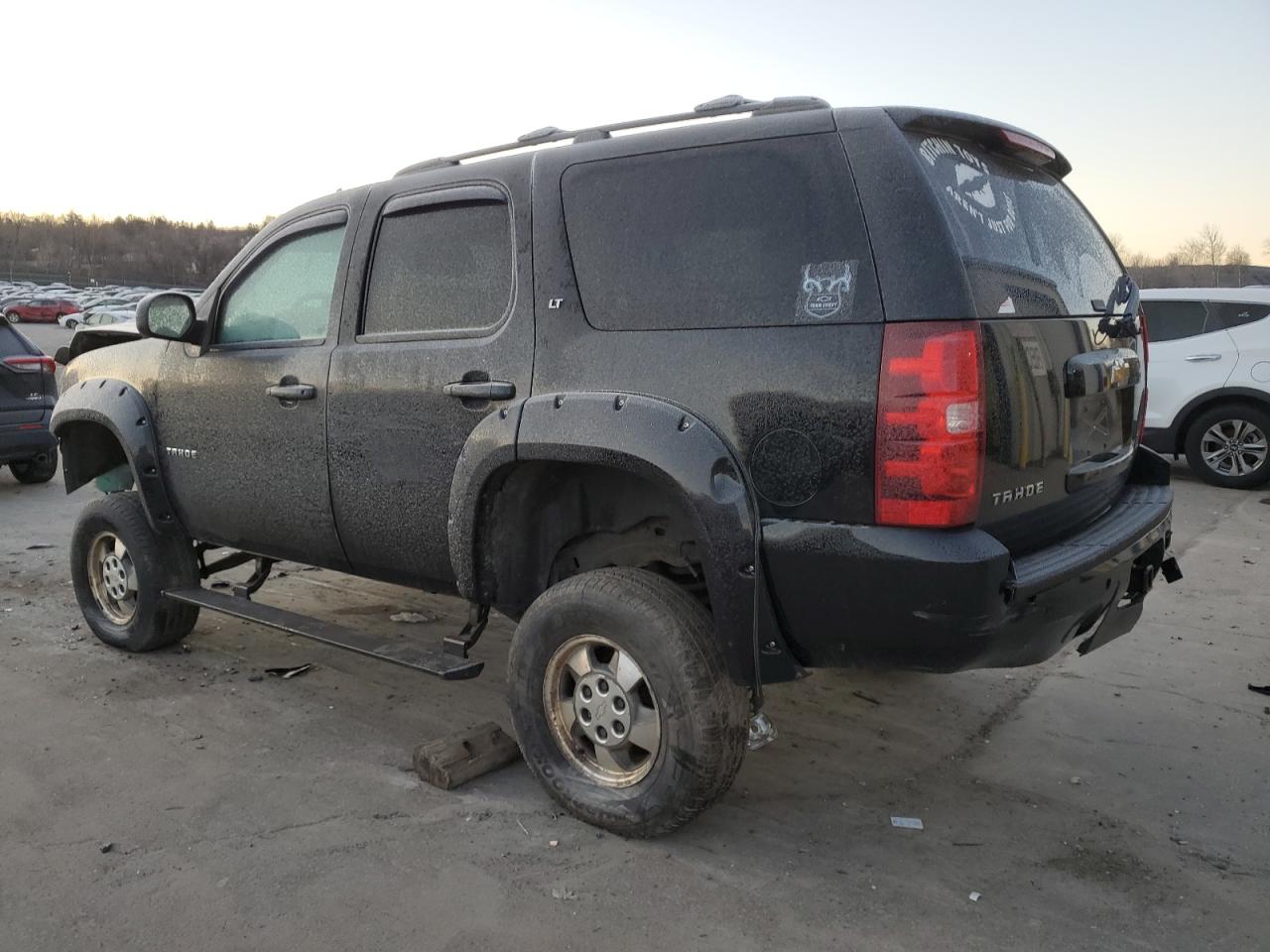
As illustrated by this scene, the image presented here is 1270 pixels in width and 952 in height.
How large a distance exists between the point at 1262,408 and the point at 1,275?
318 ft

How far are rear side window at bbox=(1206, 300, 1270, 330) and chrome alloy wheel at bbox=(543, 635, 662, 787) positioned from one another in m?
8.81

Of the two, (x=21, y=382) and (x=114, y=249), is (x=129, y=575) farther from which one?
(x=114, y=249)

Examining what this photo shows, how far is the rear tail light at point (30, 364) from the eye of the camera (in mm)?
9367

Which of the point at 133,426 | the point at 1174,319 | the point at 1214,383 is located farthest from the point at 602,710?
the point at 1174,319

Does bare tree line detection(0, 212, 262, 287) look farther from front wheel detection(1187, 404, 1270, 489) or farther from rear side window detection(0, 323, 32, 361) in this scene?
front wheel detection(1187, 404, 1270, 489)

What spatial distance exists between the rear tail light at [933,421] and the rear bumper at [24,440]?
8781 mm

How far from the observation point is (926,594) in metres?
2.69

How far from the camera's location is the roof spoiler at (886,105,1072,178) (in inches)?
116

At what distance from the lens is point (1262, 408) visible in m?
9.55

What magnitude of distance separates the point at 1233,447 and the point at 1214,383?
0.61 meters

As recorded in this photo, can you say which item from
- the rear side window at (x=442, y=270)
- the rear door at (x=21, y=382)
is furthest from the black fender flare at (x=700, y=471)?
the rear door at (x=21, y=382)

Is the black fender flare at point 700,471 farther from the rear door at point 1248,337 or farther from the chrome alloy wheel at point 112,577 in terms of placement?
the rear door at point 1248,337

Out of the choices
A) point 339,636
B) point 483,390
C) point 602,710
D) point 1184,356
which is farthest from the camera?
point 1184,356

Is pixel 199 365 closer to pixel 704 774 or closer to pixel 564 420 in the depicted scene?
pixel 564 420
